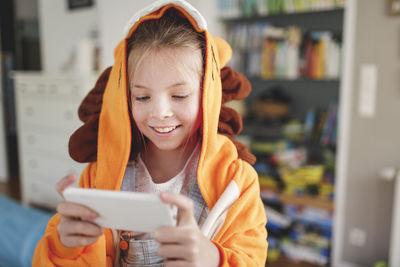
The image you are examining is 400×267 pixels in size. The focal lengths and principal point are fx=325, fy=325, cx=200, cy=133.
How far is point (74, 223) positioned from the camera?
547mm

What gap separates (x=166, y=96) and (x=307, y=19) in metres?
2.17

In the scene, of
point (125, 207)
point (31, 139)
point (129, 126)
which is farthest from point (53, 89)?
point (125, 207)

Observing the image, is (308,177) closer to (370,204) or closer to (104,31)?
(370,204)

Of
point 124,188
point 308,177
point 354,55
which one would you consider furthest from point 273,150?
point 124,188

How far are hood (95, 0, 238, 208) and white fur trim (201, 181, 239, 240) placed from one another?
1.2 inches

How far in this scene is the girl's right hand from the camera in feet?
1.72

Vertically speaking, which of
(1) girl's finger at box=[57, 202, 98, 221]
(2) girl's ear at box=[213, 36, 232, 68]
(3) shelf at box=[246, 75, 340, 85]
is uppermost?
(2) girl's ear at box=[213, 36, 232, 68]

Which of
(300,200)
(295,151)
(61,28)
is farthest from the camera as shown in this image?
(61,28)

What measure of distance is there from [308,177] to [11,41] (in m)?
3.86

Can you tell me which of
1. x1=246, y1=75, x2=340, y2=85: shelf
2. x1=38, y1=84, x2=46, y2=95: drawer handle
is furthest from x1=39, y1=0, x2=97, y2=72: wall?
x1=246, y1=75, x2=340, y2=85: shelf

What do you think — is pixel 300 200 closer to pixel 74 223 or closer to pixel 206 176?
pixel 206 176

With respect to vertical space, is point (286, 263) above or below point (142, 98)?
below

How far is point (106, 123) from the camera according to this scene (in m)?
0.72

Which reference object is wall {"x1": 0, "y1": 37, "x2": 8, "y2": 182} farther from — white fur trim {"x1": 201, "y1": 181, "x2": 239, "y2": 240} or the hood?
white fur trim {"x1": 201, "y1": 181, "x2": 239, "y2": 240}
